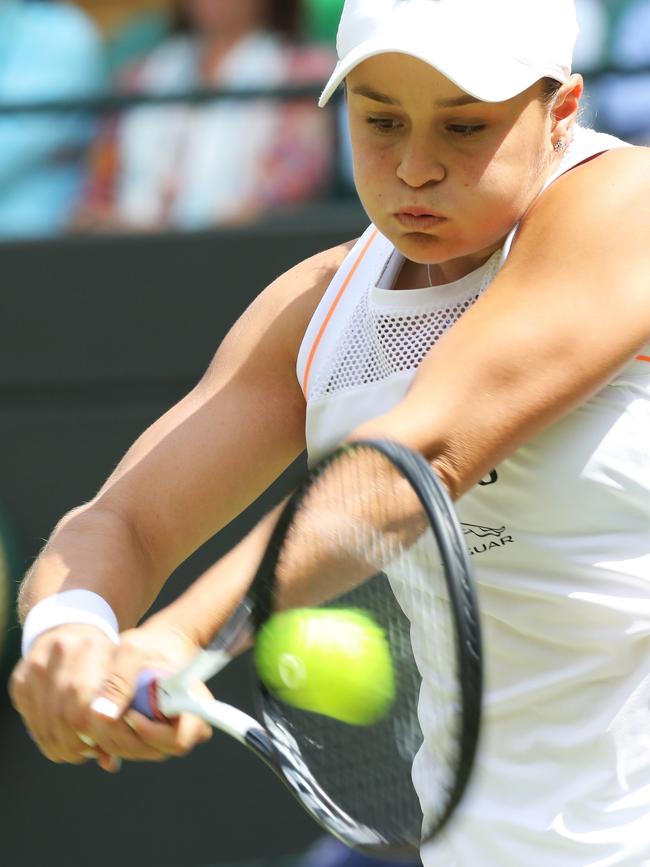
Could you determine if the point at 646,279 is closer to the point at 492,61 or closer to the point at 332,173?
the point at 492,61

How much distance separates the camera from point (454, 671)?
160 centimetres

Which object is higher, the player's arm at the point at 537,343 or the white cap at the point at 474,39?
the white cap at the point at 474,39

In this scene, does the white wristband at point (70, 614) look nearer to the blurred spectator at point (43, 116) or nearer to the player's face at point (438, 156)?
the player's face at point (438, 156)

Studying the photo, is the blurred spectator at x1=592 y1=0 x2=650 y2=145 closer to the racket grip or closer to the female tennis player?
the female tennis player

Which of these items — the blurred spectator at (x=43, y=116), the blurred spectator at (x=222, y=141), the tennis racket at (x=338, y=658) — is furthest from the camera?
the blurred spectator at (x=43, y=116)

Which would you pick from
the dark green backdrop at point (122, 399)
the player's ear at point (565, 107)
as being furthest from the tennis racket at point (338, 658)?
the dark green backdrop at point (122, 399)

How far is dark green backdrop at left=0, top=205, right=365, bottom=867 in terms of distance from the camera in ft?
14.5

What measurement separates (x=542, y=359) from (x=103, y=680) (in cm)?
60

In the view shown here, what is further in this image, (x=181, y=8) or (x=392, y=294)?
(x=181, y=8)

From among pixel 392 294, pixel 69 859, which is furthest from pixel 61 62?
pixel 392 294

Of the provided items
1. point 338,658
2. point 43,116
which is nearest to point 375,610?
point 338,658

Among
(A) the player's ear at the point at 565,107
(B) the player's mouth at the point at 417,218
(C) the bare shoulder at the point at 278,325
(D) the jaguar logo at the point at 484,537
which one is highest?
(A) the player's ear at the point at 565,107

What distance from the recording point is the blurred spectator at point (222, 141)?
14.7 feet

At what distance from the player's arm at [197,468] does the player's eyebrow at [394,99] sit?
16.2 inches
